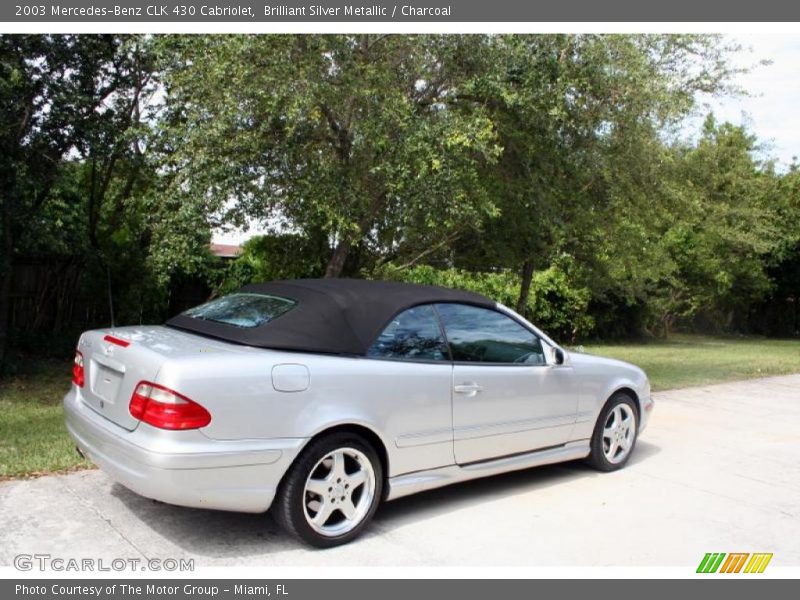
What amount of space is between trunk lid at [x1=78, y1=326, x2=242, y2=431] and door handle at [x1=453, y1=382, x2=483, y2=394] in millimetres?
1552

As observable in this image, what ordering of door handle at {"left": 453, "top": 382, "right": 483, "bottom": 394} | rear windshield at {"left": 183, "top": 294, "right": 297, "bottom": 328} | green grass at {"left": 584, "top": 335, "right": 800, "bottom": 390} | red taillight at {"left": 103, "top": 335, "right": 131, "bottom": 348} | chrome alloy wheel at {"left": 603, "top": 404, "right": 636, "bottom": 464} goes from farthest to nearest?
green grass at {"left": 584, "top": 335, "right": 800, "bottom": 390} < chrome alloy wheel at {"left": 603, "top": 404, "right": 636, "bottom": 464} < door handle at {"left": 453, "top": 382, "right": 483, "bottom": 394} < rear windshield at {"left": 183, "top": 294, "right": 297, "bottom": 328} < red taillight at {"left": 103, "top": 335, "right": 131, "bottom": 348}

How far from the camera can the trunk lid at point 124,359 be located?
13.6ft

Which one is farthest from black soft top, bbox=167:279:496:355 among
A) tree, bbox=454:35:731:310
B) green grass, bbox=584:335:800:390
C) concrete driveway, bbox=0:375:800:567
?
green grass, bbox=584:335:800:390

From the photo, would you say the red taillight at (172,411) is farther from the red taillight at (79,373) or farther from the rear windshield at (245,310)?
the red taillight at (79,373)

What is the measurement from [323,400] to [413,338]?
3.11ft

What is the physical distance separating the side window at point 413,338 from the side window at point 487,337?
10cm

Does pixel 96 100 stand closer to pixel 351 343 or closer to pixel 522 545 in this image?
pixel 351 343

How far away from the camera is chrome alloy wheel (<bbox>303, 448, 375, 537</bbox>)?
429 centimetres

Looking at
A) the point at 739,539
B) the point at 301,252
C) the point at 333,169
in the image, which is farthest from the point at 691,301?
the point at 739,539

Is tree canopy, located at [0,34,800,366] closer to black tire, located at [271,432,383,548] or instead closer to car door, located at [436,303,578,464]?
car door, located at [436,303,578,464]

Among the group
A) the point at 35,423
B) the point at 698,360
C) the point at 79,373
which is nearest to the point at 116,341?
the point at 79,373

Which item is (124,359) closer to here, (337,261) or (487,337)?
(487,337)

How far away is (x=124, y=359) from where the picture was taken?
4305 millimetres

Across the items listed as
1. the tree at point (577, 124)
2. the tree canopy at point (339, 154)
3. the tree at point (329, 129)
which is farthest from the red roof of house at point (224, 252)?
the tree at point (577, 124)
